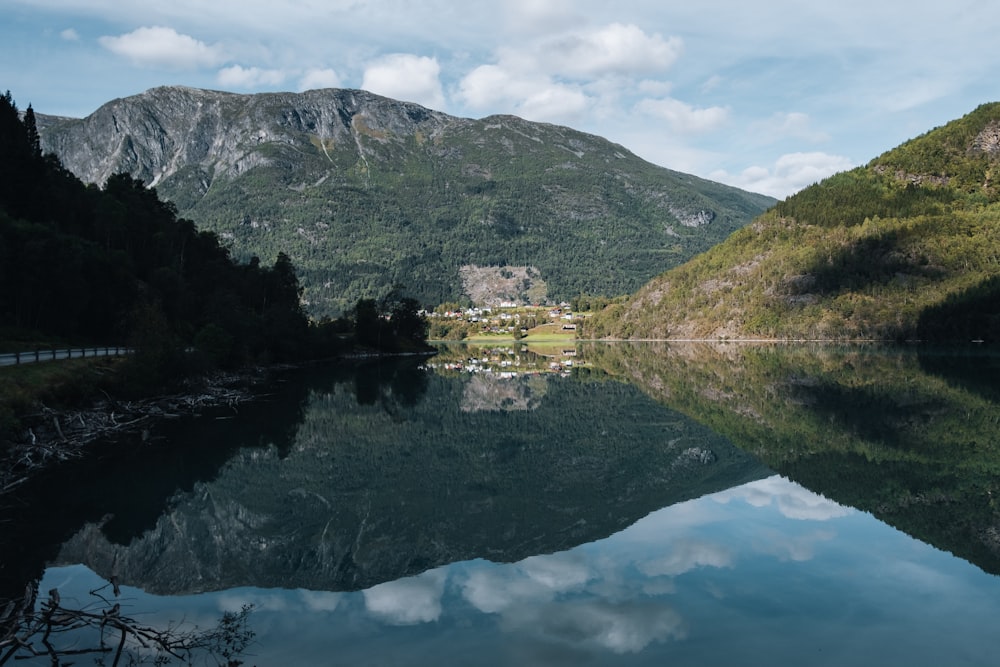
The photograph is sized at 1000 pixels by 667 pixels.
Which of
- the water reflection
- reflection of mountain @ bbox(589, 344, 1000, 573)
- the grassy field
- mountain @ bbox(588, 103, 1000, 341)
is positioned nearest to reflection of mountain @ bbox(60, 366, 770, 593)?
the water reflection

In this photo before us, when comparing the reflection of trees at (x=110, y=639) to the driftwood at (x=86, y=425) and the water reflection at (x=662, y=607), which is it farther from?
the driftwood at (x=86, y=425)

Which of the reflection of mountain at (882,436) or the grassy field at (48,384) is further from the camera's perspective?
the grassy field at (48,384)

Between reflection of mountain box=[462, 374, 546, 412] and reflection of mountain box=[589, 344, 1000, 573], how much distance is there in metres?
10.7

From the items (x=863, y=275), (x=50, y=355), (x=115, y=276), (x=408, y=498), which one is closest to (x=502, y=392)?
(x=50, y=355)

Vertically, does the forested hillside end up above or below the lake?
above

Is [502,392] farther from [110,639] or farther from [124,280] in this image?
[110,639]

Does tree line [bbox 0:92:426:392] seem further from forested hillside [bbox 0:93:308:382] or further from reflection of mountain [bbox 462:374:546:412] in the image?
reflection of mountain [bbox 462:374:546:412]

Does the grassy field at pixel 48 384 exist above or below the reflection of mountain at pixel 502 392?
above

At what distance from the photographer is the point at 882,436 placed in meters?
31.5

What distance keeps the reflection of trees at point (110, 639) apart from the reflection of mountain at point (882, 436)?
662 inches

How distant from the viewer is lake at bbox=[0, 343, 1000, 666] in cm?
1212

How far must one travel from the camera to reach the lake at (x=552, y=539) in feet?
39.8

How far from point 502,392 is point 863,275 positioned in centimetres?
13004

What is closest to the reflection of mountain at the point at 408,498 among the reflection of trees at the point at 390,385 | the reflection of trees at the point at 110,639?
the reflection of trees at the point at 110,639
